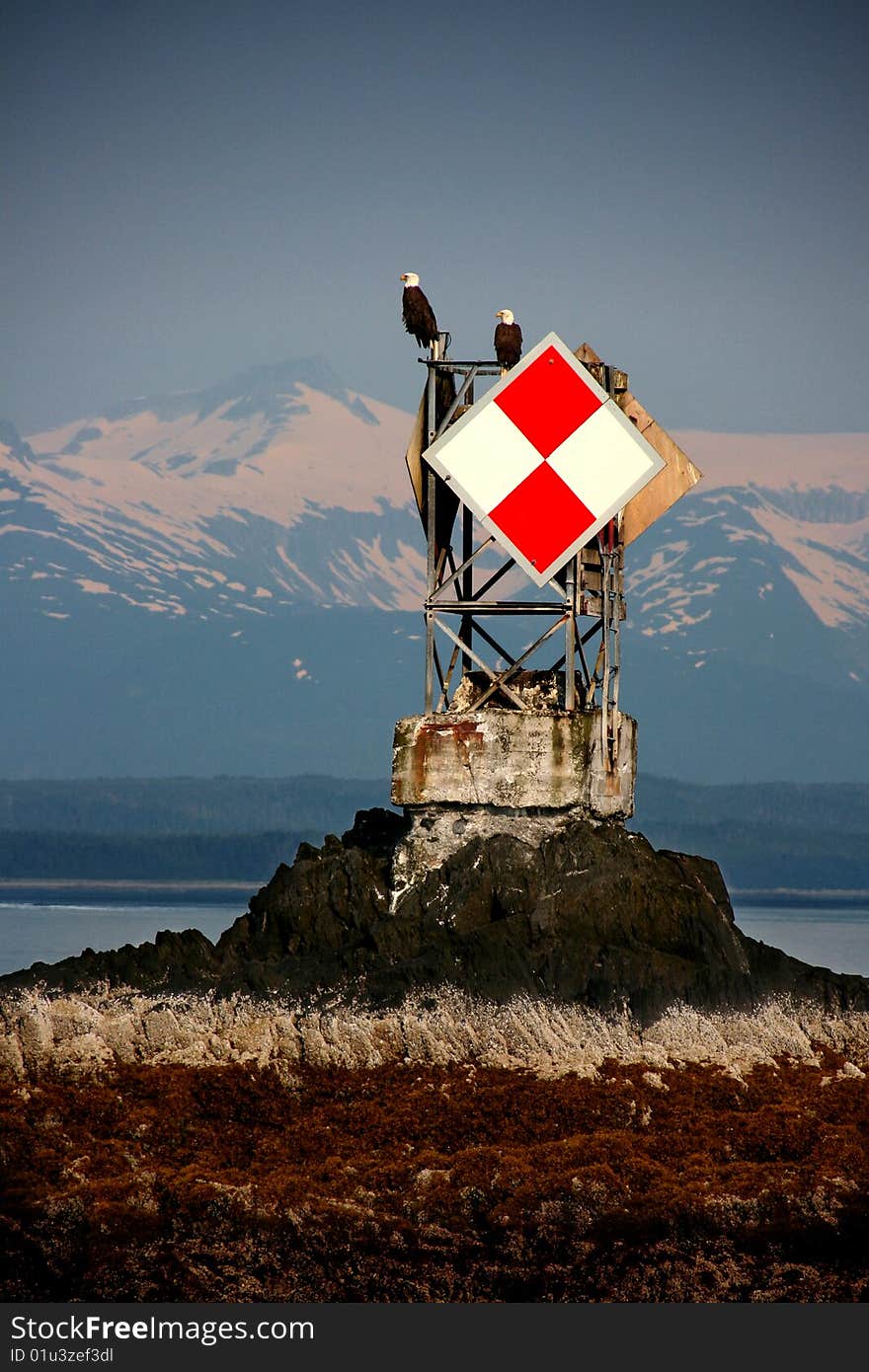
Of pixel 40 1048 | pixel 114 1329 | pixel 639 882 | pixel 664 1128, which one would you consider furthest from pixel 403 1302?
pixel 639 882

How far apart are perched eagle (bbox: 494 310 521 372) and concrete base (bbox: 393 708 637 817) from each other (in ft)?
13.3

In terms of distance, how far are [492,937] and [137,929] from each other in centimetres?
2444

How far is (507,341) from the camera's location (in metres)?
25.6

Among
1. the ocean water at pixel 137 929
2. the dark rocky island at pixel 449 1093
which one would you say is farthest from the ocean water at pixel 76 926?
the dark rocky island at pixel 449 1093

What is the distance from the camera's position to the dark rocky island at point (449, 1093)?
1780 cm

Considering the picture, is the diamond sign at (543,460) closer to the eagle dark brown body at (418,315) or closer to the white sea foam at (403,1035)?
the eagle dark brown body at (418,315)

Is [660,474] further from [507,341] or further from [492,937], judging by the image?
[492,937]

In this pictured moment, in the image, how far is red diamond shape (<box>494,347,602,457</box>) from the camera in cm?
2522

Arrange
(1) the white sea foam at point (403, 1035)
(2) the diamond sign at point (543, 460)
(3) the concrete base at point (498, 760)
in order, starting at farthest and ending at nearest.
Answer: (2) the diamond sign at point (543, 460) < (3) the concrete base at point (498, 760) < (1) the white sea foam at point (403, 1035)

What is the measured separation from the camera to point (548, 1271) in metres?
17.7

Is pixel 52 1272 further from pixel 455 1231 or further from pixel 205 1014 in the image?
pixel 205 1014

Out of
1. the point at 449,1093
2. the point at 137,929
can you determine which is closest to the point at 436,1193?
the point at 449,1093

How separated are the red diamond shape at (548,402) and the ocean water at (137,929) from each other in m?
9.81

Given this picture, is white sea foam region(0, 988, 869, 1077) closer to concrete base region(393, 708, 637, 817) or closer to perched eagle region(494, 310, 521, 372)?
concrete base region(393, 708, 637, 817)
